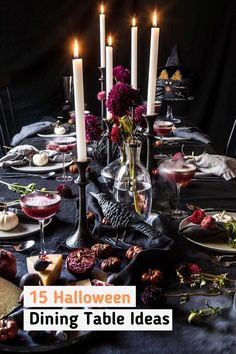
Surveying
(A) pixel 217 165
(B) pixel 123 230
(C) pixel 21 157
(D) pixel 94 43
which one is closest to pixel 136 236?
(B) pixel 123 230

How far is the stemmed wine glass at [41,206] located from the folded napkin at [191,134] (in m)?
1.10

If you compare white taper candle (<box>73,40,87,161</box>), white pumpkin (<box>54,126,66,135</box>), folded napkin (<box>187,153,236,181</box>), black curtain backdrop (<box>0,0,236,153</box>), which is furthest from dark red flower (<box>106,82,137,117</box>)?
black curtain backdrop (<box>0,0,236,153</box>)

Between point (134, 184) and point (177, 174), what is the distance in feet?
0.50

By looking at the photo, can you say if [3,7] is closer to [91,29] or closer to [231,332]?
[91,29]

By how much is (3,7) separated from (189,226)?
8.86ft

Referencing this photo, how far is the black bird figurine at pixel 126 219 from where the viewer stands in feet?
3.33

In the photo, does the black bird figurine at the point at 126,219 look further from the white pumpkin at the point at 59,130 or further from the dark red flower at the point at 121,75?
the white pumpkin at the point at 59,130

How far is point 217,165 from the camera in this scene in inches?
59.8

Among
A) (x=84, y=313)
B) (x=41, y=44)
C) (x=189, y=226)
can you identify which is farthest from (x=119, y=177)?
(x=41, y=44)

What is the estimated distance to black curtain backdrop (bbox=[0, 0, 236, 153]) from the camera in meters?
3.29

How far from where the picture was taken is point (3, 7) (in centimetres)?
322

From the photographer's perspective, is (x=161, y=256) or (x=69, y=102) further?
(x=69, y=102)

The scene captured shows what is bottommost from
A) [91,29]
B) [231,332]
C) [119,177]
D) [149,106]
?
[231,332]

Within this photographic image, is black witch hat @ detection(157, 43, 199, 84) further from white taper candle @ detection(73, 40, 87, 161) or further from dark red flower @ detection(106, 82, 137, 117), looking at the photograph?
white taper candle @ detection(73, 40, 87, 161)
